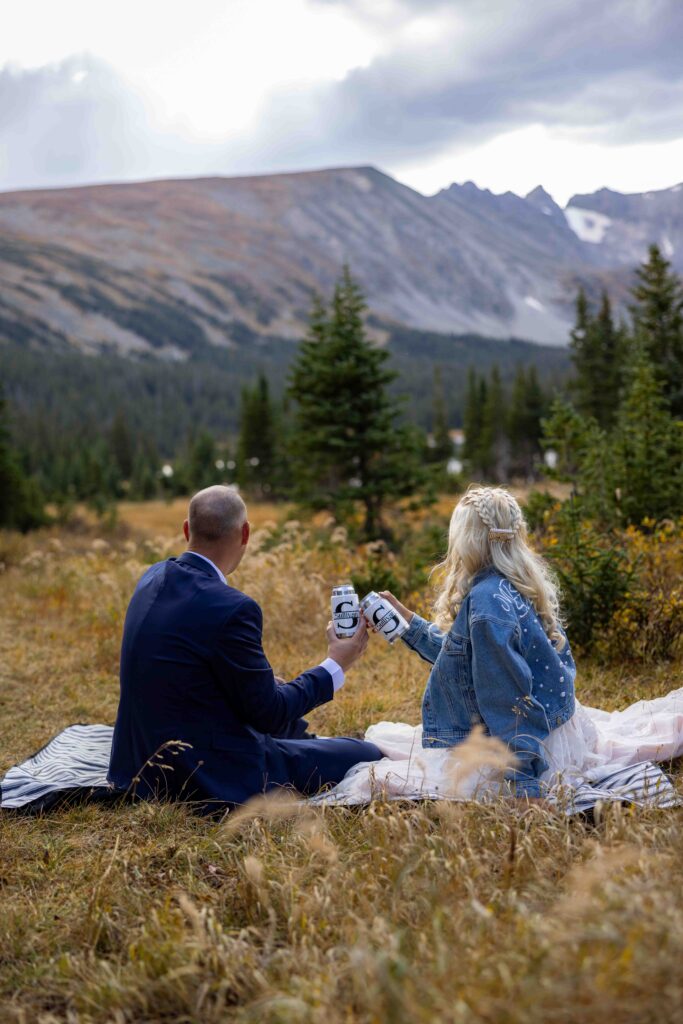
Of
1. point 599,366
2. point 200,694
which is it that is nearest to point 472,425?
point 599,366

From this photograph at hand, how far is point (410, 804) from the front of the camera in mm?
3629

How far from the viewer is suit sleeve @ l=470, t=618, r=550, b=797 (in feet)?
11.5

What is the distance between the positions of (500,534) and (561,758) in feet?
3.52

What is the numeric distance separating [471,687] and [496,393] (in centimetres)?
7014

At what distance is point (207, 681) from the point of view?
3836 millimetres

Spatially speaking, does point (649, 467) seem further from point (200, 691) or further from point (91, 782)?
point (91, 782)

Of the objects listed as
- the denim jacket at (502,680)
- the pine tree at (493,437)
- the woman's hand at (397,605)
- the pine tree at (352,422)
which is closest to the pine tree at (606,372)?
the pine tree at (493,437)

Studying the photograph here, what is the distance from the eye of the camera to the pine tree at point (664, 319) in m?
27.0

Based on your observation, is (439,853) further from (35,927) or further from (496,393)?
(496,393)

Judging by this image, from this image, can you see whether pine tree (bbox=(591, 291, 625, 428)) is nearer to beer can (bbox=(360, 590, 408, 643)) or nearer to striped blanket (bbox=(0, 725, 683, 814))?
striped blanket (bbox=(0, 725, 683, 814))

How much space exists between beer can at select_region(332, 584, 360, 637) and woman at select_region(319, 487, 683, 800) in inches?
12.7

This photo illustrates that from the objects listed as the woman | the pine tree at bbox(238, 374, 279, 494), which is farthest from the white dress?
the pine tree at bbox(238, 374, 279, 494)

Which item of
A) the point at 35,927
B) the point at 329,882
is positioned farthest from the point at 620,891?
the point at 35,927

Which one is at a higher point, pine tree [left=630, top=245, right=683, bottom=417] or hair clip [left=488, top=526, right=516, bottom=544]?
pine tree [left=630, top=245, right=683, bottom=417]
